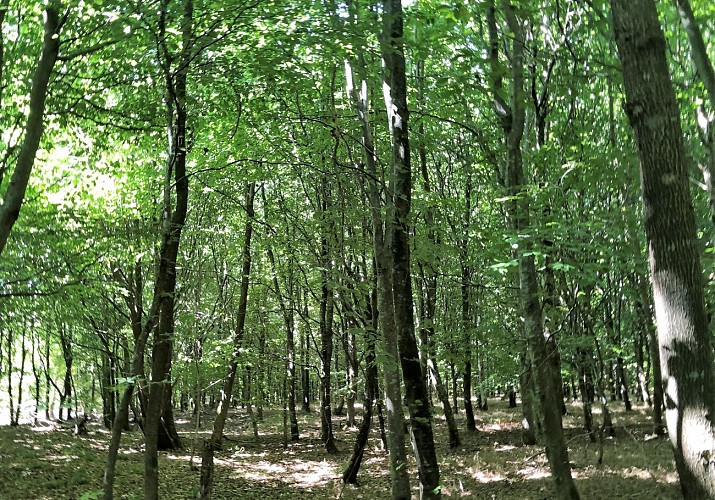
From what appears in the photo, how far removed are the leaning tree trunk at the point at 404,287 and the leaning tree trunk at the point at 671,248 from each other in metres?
3.04

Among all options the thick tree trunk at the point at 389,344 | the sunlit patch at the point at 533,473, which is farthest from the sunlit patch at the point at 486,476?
the thick tree trunk at the point at 389,344

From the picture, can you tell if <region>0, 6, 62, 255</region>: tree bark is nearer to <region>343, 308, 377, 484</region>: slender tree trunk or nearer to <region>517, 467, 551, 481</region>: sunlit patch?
<region>343, 308, 377, 484</region>: slender tree trunk

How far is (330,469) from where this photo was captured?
48.1ft

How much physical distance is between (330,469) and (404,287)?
10.5 meters

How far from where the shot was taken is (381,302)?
253 inches

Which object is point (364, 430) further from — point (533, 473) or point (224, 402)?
point (533, 473)

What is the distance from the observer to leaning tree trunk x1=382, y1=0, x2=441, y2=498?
5.85 meters

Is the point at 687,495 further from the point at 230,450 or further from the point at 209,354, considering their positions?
the point at 230,450

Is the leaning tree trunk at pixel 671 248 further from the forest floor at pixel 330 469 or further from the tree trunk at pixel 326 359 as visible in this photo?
the tree trunk at pixel 326 359

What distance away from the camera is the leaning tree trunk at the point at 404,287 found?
230 inches

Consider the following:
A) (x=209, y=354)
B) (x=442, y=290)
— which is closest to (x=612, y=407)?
(x=442, y=290)

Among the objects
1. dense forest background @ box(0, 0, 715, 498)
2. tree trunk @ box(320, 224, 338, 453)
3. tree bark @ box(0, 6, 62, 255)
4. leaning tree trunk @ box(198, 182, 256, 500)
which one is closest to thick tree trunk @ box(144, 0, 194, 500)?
dense forest background @ box(0, 0, 715, 498)

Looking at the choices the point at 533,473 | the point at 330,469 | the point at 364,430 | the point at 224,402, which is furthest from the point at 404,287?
the point at 330,469

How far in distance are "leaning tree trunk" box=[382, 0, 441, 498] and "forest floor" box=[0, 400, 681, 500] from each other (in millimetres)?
2562
